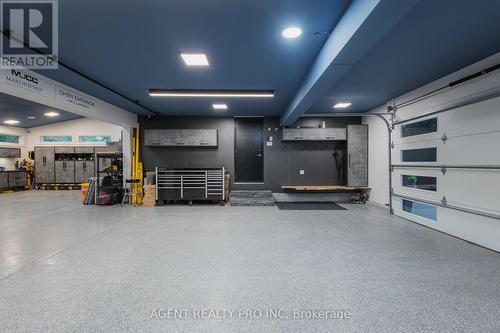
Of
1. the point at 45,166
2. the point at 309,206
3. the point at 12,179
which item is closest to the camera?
the point at 309,206

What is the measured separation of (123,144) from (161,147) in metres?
1.13

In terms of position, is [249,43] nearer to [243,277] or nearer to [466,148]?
[243,277]

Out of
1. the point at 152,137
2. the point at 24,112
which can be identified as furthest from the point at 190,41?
the point at 24,112

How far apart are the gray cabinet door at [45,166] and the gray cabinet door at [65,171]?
262 millimetres

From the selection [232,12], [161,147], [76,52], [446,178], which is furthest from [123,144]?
[446,178]

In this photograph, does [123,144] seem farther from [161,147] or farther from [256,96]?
[256,96]

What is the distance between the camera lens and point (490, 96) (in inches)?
125

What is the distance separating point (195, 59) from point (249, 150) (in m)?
4.57

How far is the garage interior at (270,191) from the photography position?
6.36 ft

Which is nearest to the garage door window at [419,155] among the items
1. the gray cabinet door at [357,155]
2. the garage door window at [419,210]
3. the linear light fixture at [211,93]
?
the garage door window at [419,210]

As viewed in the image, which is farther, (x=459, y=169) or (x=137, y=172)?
(x=137, y=172)

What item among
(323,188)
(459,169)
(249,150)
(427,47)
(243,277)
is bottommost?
(243,277)

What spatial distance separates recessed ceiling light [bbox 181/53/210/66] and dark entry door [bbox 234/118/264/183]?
13.8ft

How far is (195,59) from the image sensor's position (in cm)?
339
